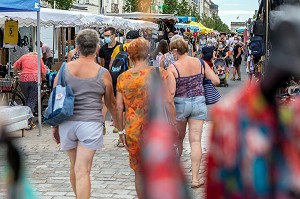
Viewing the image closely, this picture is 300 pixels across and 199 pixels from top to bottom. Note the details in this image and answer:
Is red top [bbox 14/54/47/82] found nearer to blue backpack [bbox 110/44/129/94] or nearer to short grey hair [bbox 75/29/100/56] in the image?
blue backpack [bbox 110/44/129/94]

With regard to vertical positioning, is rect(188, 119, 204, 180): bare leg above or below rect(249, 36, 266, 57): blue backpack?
below

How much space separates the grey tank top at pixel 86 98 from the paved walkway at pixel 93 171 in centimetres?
84

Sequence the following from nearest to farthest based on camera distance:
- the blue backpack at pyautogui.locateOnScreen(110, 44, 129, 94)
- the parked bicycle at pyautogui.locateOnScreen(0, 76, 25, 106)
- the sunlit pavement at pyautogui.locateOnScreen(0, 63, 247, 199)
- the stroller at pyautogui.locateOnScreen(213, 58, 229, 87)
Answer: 1. the sunlit pavement at pyautogui.locateOnScreen(0, 63, 247, 199)
2. the blue backpack at pyautogui.locateOnScreen(110, 44, 129, 94)
3. the parked bicycle at pyautogui.locateOnScreen(0, 76, 25, 106)
4. the stroller at pyautogui.locateOnScreen(213, 58, 229, 87)

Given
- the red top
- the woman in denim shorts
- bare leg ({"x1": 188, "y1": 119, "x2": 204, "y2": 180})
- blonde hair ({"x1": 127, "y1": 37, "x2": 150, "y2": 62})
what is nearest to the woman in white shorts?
blonde hair ({"x1": 127, "y1": 37, "x2": 150, "y2": 62})

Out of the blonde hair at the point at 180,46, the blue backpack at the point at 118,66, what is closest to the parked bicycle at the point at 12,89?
the blue backpack at the point at 118,66

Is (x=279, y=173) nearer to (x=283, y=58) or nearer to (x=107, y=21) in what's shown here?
(x=283, y=58)

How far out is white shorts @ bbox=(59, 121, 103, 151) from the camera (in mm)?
5070

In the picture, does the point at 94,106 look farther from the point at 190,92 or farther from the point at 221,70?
the point at 221,70

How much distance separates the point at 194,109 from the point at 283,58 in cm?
554

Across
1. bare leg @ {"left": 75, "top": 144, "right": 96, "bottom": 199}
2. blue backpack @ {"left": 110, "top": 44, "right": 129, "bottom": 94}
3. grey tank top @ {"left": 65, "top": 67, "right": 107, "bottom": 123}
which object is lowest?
bare leg @ {"left": 75, "top": 144, "right": 96, "bottom": 199}

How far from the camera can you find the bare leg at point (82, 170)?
5.09 meters

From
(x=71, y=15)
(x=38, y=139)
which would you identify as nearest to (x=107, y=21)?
(x=71, y=15)

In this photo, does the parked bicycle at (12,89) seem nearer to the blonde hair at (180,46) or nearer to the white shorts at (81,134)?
the blonde hair at (180,46)

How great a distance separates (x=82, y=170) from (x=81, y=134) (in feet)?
0.98
